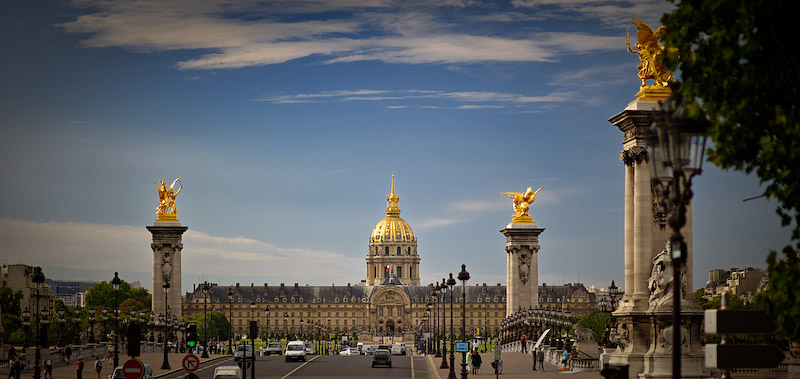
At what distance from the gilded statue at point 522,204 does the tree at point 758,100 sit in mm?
87302

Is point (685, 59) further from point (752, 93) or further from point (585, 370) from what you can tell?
point (585, 370)

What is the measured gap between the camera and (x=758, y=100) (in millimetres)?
17859

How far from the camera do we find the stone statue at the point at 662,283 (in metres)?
43.1

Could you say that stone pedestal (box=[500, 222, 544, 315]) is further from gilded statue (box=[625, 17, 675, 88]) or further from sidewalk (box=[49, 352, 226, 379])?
gilded statue (box=[625, 17, 675, 88])

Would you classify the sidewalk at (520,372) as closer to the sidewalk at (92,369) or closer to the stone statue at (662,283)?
the stone statue at (662,283)

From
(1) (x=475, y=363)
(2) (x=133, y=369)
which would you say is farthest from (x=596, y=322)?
(2) (x=133, y=369)

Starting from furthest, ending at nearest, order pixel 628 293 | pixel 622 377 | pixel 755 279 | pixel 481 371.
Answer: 1. pixel 755 279
2. pixel 481 371
3. pixel 628 293
4. pixel 622 377

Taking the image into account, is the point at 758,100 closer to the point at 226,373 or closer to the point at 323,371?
the point at 226,373

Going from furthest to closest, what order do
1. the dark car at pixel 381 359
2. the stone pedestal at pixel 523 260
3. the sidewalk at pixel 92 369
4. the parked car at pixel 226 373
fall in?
the stone pedestal at pixel 523 260, the dark car at pixel 381 359, the sidewalk at pixel 92 369, the parked car at pixel 226 373

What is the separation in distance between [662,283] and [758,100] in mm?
26210

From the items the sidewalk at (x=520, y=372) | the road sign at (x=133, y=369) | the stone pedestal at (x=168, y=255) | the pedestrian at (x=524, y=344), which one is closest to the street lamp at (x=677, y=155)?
the road sign at (x=133, y=369)

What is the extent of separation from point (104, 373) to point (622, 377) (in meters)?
47.6

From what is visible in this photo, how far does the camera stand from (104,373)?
197ft

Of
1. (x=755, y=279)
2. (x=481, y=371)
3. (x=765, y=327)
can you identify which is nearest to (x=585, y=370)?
(x=481, y=371)
